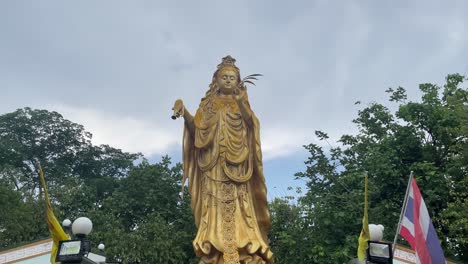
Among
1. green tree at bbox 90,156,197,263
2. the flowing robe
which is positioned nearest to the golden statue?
the flowing robe

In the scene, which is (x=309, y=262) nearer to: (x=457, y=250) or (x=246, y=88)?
(x=457, y=250)

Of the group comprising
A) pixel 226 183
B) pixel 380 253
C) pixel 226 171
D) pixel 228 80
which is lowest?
pixel 380 253

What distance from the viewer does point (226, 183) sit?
1037 centimetres

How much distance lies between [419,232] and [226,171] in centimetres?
407

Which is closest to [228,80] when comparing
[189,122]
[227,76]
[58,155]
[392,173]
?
[227,76]

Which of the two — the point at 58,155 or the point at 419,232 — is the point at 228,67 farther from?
the point at 58,155

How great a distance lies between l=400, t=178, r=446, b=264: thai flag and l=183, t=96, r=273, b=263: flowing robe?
10.3 ft

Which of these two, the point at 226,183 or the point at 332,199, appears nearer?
the point at 226,183

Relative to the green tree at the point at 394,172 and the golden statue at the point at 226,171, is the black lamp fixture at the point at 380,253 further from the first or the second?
the green tree at the point at 394,172

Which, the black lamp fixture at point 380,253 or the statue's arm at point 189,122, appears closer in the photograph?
the black lamp fixture at point 380,253

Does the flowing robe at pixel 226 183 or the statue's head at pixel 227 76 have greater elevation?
the statue's head at pixel 227 76

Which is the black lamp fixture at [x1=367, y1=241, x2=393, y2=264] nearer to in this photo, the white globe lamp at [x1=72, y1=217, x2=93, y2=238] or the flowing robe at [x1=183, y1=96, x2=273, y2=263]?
the flowing robe at [x1=183, y1=96, x2=273, y2=263]

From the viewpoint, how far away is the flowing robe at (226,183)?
385 inches

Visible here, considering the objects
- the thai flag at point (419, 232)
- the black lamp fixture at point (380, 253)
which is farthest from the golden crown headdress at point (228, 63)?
the black lamp fixture at point (380, 253)
